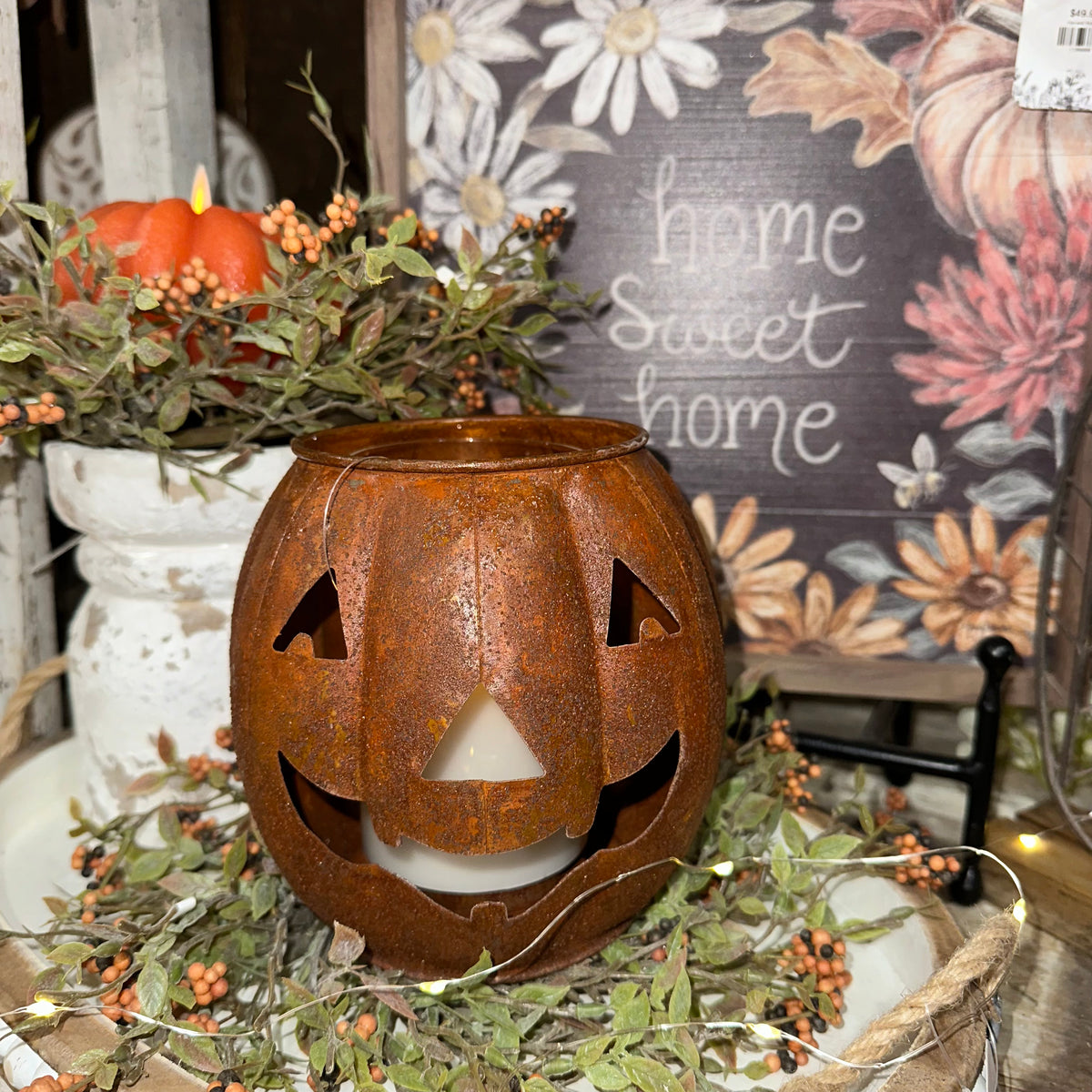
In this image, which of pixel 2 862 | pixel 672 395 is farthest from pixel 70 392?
pixel 672 395

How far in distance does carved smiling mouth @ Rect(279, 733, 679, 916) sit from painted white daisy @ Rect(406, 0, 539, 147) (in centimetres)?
57

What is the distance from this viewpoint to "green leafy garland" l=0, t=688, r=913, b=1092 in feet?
1.83

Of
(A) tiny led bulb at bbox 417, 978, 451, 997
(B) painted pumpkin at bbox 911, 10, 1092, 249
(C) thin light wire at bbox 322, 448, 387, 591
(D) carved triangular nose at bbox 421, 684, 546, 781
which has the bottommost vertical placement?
(A) tiny led bulb at bbox 417, 978, 451, 997

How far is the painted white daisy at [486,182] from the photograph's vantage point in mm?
907

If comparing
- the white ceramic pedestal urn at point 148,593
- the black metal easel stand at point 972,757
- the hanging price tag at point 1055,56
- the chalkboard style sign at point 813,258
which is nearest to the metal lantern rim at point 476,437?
the white ceramic pedestal urn at point 148,593

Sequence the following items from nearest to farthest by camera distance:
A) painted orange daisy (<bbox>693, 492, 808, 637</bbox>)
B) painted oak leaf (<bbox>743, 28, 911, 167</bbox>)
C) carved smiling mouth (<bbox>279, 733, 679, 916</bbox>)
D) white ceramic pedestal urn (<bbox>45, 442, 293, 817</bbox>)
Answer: carved smiling mouth (<bbox>279, 733, 679, 916</bbox>) → white ceramic pedestal urn (<bbox>45, 442, 293, 817</bbox>) → painted oak leaf (<bbox>743, 28, 911, 167</bbox>) → painted orange daisy (<bbox>693, 492, 808, 637</bbox>)

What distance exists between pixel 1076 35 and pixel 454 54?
1.63 ft

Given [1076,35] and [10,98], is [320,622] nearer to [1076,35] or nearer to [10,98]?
[10,98]

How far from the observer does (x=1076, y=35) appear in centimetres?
82

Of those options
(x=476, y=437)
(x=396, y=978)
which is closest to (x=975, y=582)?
(x=476, y=437)

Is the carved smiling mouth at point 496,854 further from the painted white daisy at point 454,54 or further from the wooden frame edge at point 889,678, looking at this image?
the painted white daisy at point 454,54

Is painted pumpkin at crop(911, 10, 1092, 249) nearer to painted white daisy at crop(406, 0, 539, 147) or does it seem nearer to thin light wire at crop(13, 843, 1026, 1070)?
painted white daisy at crop(406, 0, 539, 147)

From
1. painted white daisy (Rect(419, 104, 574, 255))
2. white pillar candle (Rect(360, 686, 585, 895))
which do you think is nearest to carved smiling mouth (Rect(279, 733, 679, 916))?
white pillar candle (Rect(360, 686, 585, 895))

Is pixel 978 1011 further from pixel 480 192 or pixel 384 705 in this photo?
pixel 480 192
